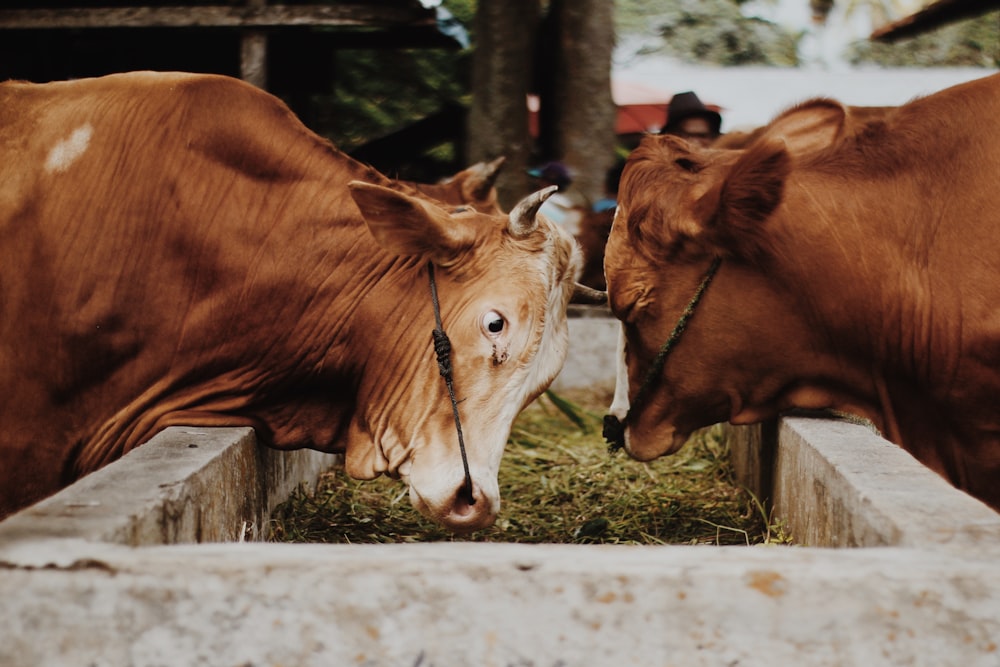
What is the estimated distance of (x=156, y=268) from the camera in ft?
12.2

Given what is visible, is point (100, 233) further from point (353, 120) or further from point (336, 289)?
point (353, 120)

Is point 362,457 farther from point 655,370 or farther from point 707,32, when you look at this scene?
point 707,32

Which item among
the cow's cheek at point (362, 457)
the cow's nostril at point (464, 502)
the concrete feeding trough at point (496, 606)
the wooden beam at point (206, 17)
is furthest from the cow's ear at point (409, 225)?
the wooden beam at point (206, 17)

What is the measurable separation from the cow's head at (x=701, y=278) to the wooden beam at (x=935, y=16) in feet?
28.2

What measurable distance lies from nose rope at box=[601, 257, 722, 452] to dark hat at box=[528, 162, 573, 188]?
4.03 metres

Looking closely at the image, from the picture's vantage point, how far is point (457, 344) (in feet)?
11.9

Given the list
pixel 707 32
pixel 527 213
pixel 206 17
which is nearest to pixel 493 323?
pixel 527 213

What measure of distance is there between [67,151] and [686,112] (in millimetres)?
4515

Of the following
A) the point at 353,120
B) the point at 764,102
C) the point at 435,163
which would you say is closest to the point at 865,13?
the point at 764,102

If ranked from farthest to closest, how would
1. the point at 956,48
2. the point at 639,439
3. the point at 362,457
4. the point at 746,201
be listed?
1. the point at 956,48
2. the point at 639,439
3. the point at 362,457
4. the point at 746,201

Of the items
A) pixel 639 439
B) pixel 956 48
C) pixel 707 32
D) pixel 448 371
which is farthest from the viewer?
pixel 956 48

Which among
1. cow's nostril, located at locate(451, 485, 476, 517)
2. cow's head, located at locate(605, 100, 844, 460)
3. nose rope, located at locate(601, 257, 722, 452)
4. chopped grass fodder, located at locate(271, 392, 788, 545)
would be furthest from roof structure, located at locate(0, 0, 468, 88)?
cow's nostril, located at locate(451, 485, 476, 517)

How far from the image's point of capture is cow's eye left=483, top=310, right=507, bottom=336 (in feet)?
11.8

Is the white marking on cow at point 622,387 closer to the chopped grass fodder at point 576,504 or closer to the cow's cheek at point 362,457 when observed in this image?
the chopped grass fodder at point 576,504
